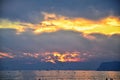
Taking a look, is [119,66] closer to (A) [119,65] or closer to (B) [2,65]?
(A) [119,65]

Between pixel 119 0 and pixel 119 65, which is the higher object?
pixel 119 0

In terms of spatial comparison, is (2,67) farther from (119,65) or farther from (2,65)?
(119,65)

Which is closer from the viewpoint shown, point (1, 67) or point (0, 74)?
point (1, 67)

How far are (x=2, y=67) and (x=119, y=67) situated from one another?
1.85m

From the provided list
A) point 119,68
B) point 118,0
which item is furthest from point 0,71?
point 118,0

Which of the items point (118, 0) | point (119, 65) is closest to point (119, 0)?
point (118, 0)

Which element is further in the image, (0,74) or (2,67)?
(0,74)

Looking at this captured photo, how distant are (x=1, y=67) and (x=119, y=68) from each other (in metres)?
1.85

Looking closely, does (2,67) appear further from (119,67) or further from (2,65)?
(119,67)

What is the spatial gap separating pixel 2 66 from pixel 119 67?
185 centimetres

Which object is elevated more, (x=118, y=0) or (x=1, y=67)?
(x=118, y=0)

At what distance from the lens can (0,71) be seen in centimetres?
430

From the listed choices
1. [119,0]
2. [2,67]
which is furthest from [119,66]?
[2,67]

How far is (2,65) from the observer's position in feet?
13.8
